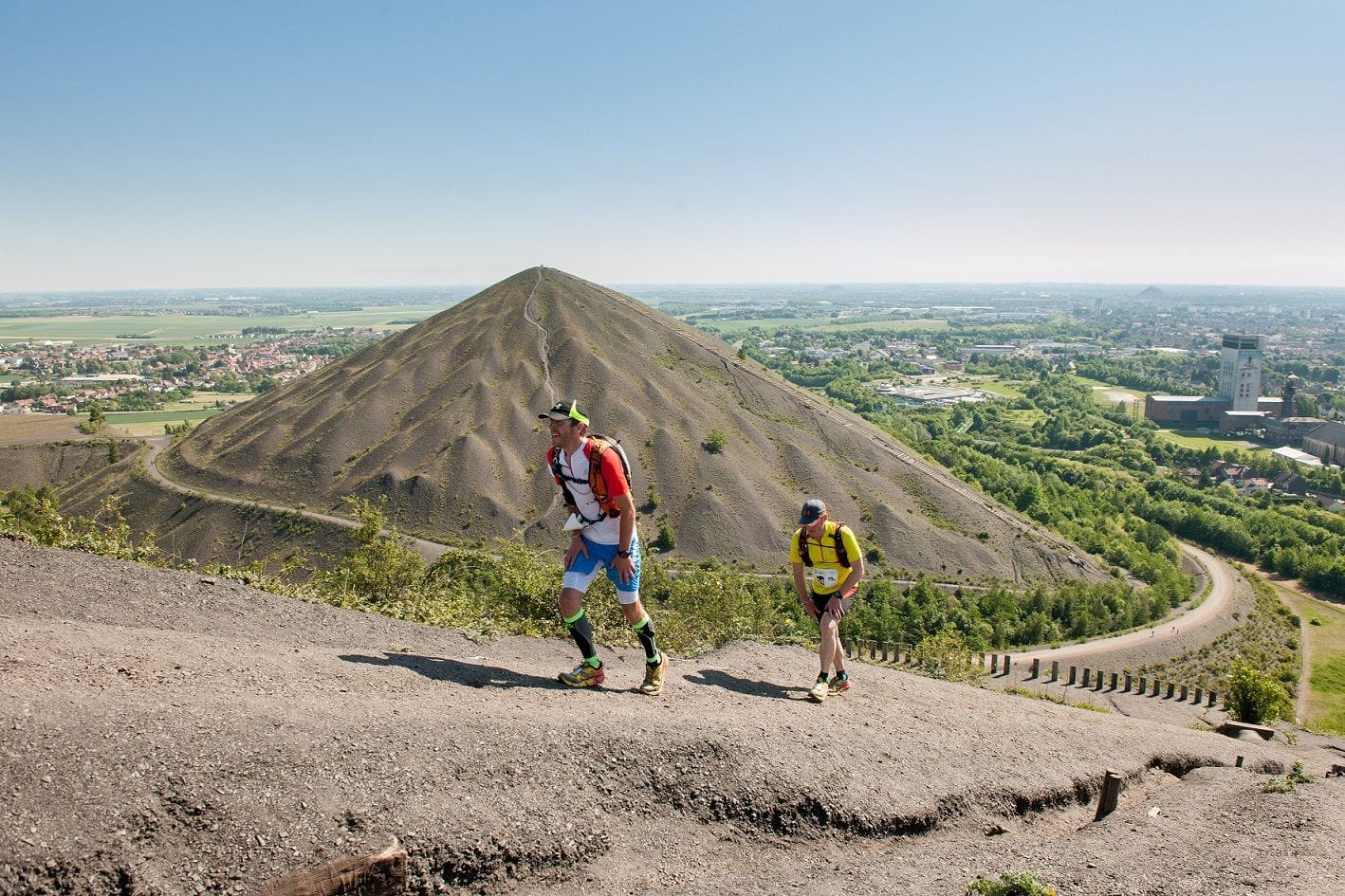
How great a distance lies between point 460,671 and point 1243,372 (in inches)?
6178

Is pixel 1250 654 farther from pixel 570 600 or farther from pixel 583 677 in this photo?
pixel 570 600

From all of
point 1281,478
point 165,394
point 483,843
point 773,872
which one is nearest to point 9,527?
point 483,843

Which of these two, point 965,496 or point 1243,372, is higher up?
point 1243,372

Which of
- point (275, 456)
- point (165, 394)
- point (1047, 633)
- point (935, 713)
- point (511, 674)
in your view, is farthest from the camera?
point (165, 394)

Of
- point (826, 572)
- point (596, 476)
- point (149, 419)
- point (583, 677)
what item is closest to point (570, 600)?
point (583, 677)

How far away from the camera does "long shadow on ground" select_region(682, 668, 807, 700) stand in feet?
29.8

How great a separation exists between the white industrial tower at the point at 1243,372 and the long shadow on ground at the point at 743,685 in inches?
5807

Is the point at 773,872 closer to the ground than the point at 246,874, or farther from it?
closer to the ground

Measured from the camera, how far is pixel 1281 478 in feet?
278

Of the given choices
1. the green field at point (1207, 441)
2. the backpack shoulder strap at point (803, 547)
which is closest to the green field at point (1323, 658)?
the backpack shoulder strap at point (803, 547)

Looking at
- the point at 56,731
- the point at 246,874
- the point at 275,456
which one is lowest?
the point at 275,456

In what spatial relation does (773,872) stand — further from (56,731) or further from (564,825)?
(56,731)

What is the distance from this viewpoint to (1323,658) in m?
43.0

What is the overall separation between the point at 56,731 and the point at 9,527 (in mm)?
7750
